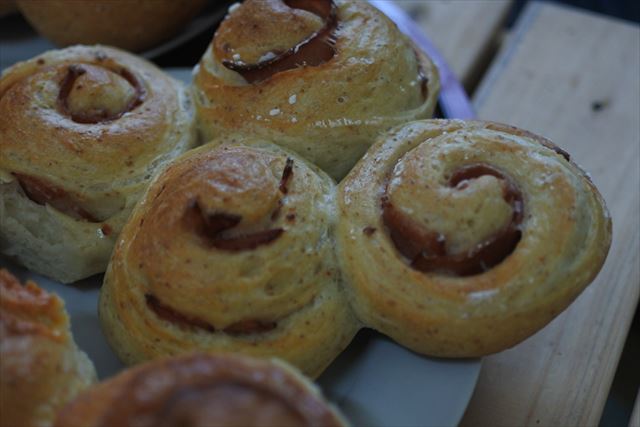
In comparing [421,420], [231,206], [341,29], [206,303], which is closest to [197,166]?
[231,206]

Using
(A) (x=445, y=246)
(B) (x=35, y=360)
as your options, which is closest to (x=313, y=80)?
(A) (x=445, y=246)

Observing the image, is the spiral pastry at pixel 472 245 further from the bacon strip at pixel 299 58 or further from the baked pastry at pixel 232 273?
the bacon strip at pixel 299 58

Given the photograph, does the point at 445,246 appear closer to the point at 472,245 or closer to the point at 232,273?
the point at 472,245

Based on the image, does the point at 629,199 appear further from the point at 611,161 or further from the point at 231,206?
the point at 231,206

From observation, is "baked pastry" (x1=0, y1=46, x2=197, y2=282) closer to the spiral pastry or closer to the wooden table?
the spiral pastry

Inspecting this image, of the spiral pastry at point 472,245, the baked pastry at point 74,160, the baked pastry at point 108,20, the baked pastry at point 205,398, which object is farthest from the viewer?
the baked pastry at point 108,20

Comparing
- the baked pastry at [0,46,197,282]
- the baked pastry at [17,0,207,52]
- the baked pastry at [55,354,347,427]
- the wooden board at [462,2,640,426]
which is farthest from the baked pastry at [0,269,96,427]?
the baked pastry at [17,0,207,52]

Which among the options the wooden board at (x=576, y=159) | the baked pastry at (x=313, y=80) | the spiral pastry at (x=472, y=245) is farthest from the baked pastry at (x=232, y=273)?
the wooden board at (x=576, y=159)
